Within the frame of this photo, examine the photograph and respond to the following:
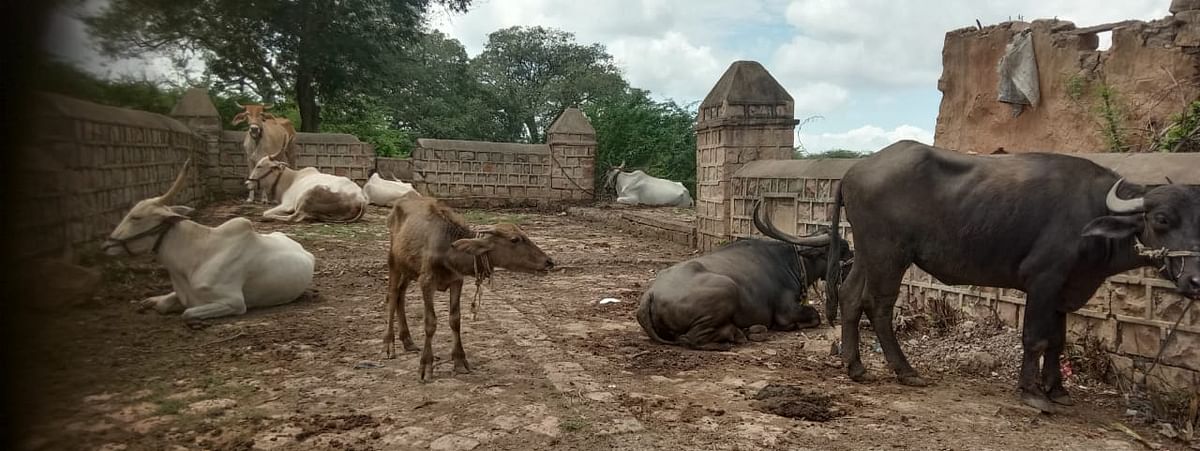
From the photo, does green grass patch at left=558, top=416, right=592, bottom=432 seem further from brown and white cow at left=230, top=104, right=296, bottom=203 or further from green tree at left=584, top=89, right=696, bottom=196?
green tree at left=584, top=89, right=696, bottom=196

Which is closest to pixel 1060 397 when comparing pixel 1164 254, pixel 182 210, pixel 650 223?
pixel 1164 254

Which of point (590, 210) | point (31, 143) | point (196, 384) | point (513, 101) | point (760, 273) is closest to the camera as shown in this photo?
point (31, 143)

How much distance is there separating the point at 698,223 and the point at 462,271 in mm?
6890

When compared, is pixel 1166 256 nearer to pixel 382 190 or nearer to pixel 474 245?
pixel 474 245

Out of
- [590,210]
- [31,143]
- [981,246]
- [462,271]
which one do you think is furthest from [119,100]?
[590,210]

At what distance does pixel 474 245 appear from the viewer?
443 centimetres

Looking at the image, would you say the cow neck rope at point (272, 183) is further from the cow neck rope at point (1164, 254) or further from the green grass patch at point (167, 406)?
the cow neck rope at point (1164, 254)

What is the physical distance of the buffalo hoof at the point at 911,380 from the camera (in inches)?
190

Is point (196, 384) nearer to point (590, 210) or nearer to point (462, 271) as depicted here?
point (462, 271)

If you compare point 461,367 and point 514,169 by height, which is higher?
point 514,169

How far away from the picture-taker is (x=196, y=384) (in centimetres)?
111

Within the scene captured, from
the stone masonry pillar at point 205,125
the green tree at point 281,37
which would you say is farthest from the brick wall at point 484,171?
the green tree at point 281,37

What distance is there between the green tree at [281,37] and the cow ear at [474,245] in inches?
117

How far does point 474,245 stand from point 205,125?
341 centimetres
